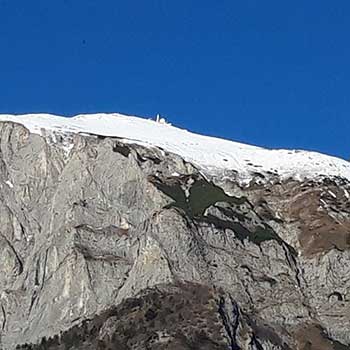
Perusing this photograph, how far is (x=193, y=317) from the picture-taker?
196 meters

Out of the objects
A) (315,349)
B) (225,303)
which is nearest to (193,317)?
(225,303)

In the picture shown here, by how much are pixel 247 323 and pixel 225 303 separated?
14.2 ft

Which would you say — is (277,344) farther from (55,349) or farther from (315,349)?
(55,349)

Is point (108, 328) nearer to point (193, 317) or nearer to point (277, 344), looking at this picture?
point (193, 317)

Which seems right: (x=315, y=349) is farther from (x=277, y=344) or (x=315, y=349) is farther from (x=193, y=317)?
(x=193, y=317)

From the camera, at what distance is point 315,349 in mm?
199500

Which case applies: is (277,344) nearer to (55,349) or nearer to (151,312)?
Answer: (151,312)

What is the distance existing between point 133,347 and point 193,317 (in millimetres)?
10822

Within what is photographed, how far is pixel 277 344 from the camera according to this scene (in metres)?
199

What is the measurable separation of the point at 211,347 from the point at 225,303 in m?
12.5

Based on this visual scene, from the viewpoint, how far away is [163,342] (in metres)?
190

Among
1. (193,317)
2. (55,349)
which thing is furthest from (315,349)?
(55,349)

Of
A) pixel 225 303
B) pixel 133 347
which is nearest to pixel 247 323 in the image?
pixel 225 303

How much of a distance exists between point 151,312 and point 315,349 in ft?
79.2
